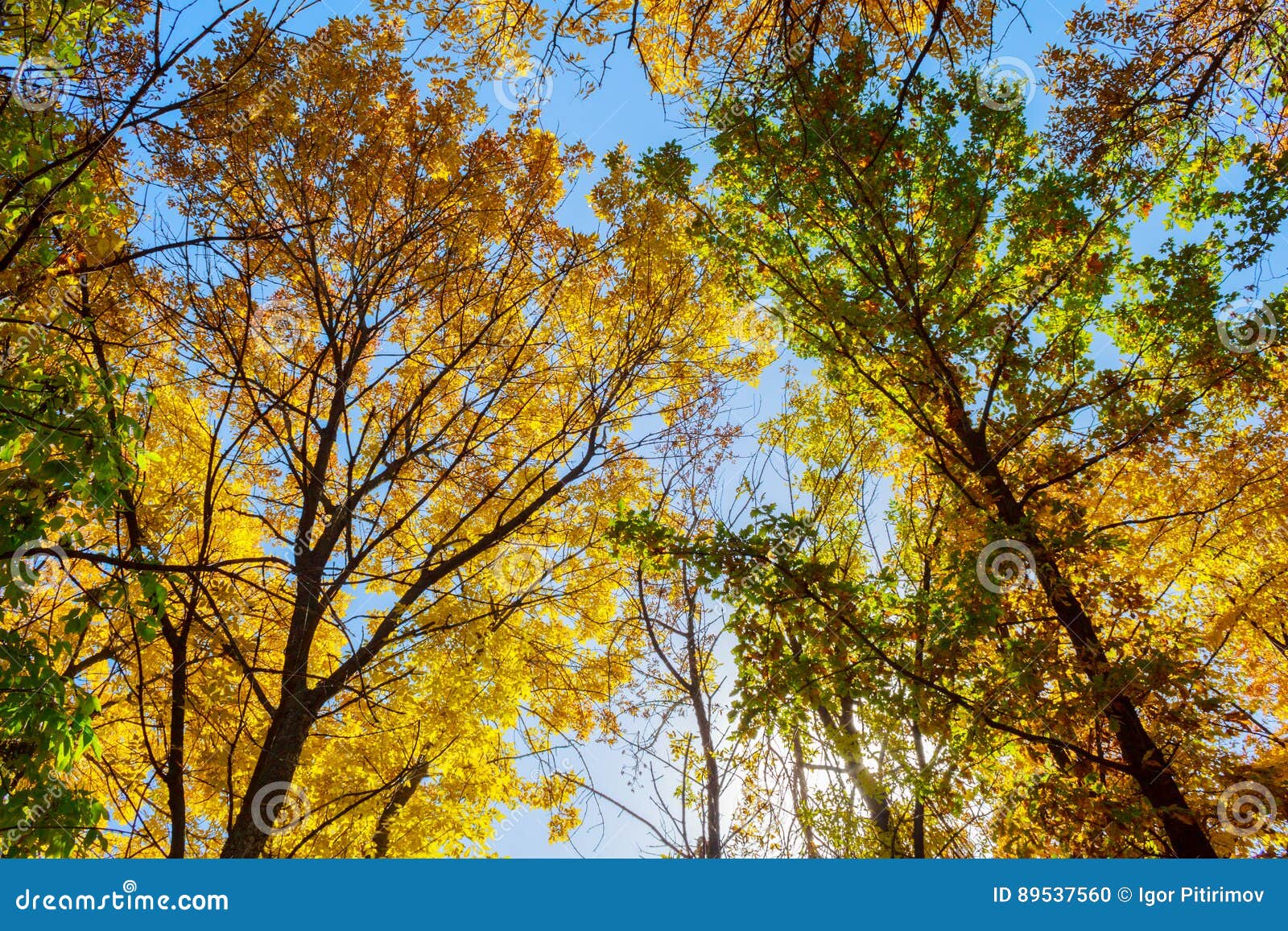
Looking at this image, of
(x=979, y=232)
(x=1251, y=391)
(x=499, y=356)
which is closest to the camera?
(x=1251, y=391)

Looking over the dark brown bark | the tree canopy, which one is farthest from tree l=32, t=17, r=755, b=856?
the dark brown bark

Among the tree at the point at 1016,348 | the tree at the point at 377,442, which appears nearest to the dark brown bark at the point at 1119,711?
the tree at the point at 1016,348

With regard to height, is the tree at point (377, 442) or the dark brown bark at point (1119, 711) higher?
the tree at point (377, 442)

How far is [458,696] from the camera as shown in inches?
264

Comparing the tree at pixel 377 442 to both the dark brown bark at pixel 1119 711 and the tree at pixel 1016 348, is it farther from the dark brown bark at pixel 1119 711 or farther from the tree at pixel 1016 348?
the dark brown bark at pixel 1119 711

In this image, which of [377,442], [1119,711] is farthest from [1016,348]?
[377,442]

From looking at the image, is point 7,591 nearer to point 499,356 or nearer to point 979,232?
point 499,356

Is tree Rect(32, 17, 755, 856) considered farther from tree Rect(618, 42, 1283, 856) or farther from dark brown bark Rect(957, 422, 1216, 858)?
dark brown bark Rect(957, 422, 1216, 858)

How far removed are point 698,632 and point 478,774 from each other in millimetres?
3173

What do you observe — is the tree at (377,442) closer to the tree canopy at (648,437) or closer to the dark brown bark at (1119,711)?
the tree canopy at (648,437)

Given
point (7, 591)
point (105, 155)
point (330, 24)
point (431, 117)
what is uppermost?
point (330, 24)

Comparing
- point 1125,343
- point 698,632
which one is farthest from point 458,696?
point 1125,343

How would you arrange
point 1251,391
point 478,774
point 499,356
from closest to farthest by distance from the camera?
1. point 1251,391
2. point 499,356
3. point 478,774

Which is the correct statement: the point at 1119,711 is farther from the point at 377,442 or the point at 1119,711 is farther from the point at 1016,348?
the point at 377,442
